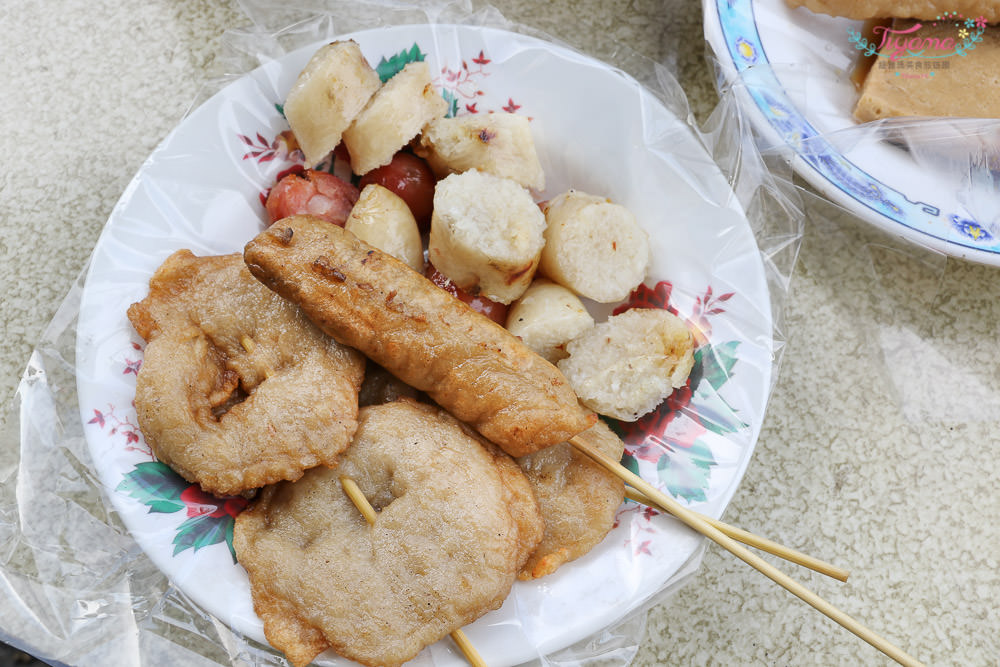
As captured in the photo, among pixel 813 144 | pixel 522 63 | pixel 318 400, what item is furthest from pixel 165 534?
pixel 813 144

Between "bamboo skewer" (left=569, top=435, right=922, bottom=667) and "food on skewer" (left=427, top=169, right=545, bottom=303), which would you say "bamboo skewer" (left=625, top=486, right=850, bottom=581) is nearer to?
"bamboo skewer" (left=569, top=435, right=922, bottom=667)

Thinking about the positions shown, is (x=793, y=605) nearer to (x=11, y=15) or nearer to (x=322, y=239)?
(x=322, y=239)

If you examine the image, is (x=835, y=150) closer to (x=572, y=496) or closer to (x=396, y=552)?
(x=572, y=496)

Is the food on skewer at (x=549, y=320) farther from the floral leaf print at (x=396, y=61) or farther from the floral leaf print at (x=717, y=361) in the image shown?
the floral leaf print at (x=396, y=61)

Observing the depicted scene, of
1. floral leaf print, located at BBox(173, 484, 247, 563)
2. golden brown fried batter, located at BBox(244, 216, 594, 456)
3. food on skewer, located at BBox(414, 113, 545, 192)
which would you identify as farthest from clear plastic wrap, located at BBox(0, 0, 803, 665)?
golden brown fried batter, located at BBox(244, 216, 594, 456)

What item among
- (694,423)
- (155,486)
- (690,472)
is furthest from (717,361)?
(155,486)

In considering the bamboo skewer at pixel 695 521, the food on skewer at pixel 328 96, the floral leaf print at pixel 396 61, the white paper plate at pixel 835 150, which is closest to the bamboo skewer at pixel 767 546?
→ the bamboo skewer at pixel 695 521
